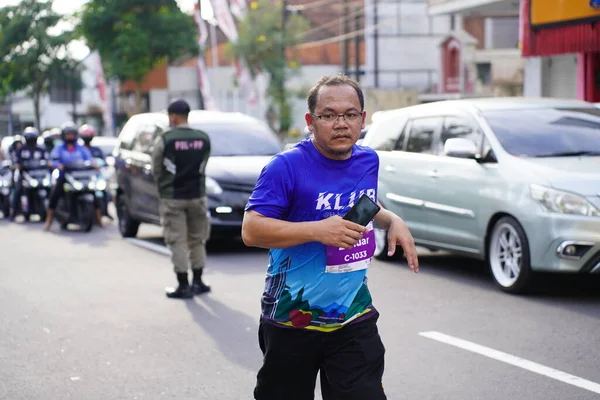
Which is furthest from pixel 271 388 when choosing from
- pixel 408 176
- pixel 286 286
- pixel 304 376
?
pixel 408 176

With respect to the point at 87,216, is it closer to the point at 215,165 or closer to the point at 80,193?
the point at 80,193

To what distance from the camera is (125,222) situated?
15.9 metres

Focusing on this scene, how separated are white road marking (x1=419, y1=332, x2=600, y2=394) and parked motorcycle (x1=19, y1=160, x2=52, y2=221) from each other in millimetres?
14065

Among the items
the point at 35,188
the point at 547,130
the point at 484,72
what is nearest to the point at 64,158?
the point at 35,188

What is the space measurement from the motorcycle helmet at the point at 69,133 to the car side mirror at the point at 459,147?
9311 millimetres

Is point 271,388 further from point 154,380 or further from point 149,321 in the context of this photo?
point 149,321

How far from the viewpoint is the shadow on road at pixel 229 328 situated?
7.43m

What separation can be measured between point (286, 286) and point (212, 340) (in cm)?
397

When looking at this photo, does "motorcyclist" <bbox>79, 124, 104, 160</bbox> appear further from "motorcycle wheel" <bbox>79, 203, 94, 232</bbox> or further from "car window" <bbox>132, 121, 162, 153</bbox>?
"car window" <bbox>132, 121, 162, 153</bbox>

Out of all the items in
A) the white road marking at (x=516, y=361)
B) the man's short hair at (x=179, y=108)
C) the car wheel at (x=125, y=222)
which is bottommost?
the car wheel at (x=125, y=222)

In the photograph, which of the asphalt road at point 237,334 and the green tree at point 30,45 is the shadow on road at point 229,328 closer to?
the asphalt road at point 237,334

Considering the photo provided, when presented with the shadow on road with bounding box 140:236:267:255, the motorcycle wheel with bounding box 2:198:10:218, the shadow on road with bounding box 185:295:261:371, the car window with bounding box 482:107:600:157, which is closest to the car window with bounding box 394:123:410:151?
the car window with bounding box 482:107:600:157

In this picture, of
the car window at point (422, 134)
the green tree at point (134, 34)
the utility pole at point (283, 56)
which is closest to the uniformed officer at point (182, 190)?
the car window at point (422, 134)

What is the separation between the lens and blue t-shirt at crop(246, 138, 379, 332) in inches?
161
